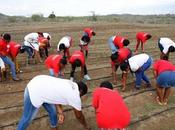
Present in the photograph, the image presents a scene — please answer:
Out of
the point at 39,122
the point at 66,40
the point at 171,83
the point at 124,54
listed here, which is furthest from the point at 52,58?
the point at 66,40

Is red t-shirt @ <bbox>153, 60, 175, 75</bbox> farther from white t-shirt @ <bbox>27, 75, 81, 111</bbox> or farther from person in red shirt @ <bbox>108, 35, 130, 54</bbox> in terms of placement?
white t-shirt @ <bbox>27, 75, 81, 111</bbox>

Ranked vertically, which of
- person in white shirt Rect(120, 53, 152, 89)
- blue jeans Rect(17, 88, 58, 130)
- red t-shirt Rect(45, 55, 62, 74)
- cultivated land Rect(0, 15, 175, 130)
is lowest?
cultivated land Rect(0, 15, 175, 130)

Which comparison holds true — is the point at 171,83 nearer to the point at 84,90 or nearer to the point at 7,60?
the point at 84,90

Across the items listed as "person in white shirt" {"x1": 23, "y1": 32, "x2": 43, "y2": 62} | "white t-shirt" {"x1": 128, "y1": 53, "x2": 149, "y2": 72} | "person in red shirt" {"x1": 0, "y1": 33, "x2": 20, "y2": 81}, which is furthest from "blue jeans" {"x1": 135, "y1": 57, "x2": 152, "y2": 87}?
"person in white shirt" {"x1": 23, "y1": 32, "x2": 43, "y2": 62}

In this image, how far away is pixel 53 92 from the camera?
18.8ft

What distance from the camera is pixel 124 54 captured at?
9125 millimetres

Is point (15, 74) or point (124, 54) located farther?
point (15, 74)

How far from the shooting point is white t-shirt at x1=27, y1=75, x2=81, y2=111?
5633 mm

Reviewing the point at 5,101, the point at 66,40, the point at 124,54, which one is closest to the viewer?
the point at 5,101

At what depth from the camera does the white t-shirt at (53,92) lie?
5633 millimetres

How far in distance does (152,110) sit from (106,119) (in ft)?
9.87

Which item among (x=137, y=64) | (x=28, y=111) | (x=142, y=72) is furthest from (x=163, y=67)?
(x=28, y=111)

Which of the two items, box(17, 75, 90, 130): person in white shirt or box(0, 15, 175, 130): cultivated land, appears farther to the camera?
box(0, 15, 175, 130): cultivated land

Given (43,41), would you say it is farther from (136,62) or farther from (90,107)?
(90,107)
